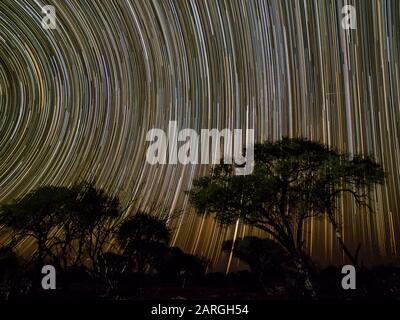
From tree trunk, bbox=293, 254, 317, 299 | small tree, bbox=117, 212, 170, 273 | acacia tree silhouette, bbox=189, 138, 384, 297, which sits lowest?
tree trunk, bbox=293, 254, 317, 299

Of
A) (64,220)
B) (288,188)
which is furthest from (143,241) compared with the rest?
(288,188)

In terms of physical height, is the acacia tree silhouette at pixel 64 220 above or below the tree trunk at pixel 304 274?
above

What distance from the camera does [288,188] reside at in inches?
424

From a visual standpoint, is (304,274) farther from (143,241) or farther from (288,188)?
(143,241)

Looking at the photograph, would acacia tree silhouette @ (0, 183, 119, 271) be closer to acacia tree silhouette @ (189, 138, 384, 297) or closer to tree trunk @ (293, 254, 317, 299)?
acacia tree silhouette @ (189, 138, 384, 297)

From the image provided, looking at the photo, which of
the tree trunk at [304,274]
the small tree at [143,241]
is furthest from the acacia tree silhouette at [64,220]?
the tree trunk at [304,274]

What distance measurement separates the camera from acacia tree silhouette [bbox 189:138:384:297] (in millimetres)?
10367

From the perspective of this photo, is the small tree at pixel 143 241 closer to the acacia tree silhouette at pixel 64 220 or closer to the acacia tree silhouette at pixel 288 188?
the acacia tree silhouette at pixel 64 220

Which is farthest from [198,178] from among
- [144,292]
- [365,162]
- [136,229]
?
[365,162]

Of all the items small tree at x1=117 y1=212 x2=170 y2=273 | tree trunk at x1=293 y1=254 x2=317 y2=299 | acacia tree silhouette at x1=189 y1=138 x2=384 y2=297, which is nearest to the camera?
tree trunk at x1=293 y1=254 x2=317 y2=299

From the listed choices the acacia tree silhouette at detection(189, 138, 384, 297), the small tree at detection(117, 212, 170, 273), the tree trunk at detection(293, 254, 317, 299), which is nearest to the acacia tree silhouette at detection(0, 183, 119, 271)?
the small tree at detection(117, 212, 170, 273)

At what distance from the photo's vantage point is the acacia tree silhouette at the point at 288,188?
34.0ft

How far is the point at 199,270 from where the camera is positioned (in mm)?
10266
